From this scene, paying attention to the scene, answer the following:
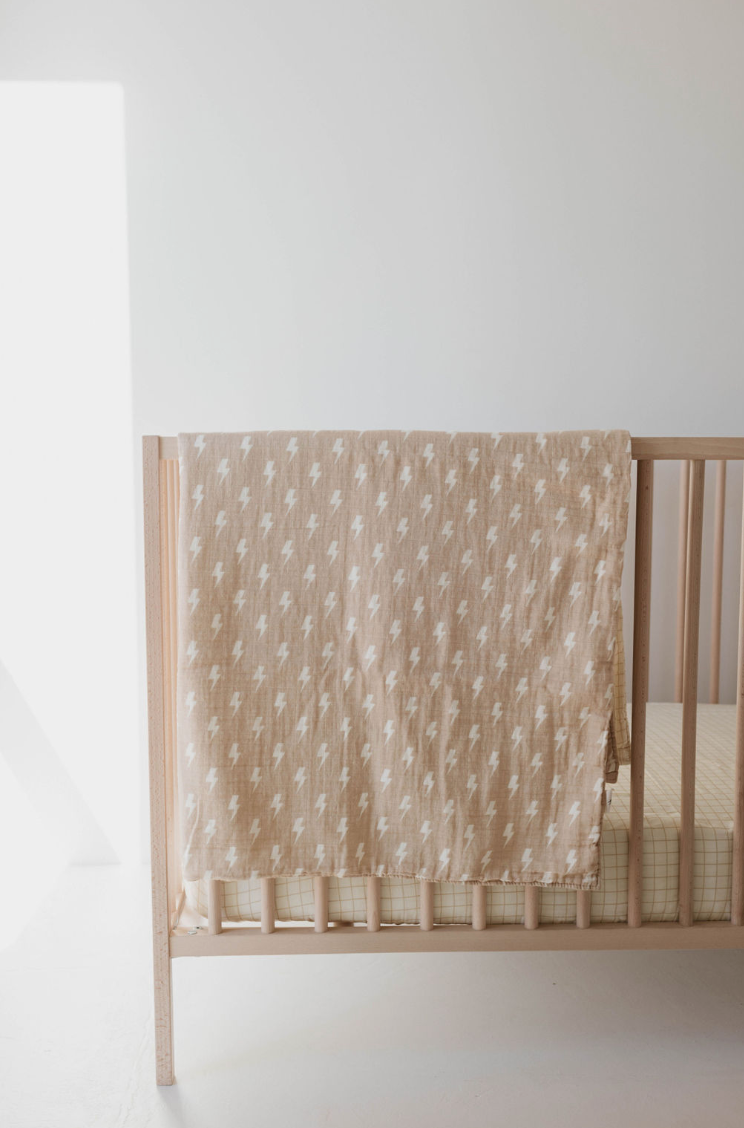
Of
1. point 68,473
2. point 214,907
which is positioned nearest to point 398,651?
point 214,907

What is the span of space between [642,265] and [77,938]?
2.05 meters

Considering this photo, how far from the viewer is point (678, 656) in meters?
2.04

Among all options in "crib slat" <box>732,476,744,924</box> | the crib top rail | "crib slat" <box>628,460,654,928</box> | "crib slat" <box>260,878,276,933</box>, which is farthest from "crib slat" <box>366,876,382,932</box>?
the crib top rail

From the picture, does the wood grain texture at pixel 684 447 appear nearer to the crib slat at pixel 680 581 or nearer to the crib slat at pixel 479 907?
the crib slat at pixel 479 907

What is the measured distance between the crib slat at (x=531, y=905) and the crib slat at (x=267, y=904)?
385mm

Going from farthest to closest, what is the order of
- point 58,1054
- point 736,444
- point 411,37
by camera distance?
1. point 411,37
2. point 58,1054
3. point 736,444

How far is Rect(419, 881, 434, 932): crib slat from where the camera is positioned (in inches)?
47.6

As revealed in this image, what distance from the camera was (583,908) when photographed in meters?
1.22

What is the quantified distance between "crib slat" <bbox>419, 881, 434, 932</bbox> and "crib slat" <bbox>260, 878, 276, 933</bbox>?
0.23 metres

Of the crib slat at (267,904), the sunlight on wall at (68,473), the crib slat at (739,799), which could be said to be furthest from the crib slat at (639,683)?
the sunlight on wall at (68,473)

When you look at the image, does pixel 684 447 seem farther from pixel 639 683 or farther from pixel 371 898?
pixel 371 898

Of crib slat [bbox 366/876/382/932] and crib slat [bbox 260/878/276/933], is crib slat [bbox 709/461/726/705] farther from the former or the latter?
crib slat [bbox 260/878/276/933]

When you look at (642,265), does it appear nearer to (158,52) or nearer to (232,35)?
(232,35)

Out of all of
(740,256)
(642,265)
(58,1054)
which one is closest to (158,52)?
(642,265)
